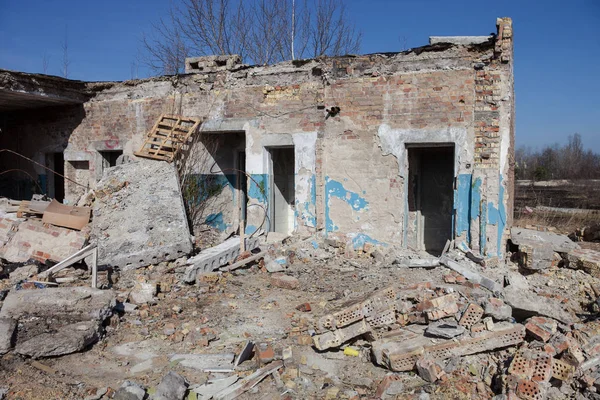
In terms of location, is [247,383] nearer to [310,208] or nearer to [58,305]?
[58,305]

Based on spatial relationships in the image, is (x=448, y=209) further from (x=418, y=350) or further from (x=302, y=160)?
(x=418, y=350)

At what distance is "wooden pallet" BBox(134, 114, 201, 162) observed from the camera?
937cm

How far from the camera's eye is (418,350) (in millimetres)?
4344

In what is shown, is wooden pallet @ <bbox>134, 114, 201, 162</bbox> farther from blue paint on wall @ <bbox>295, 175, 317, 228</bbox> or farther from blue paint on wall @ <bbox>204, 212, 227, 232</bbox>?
blue paint on wall @ <bbox>295, 175, 317, 228</bbox>

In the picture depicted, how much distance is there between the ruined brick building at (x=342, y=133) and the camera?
7512 millimetres

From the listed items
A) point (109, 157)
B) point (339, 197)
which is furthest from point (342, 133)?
point (109, 157)

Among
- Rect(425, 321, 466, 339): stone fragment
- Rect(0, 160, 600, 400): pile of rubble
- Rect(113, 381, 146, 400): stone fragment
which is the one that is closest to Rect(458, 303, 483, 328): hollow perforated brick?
Rect(0, 160, 600, 400): pile of rubble

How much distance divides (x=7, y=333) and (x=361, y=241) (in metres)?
5.71

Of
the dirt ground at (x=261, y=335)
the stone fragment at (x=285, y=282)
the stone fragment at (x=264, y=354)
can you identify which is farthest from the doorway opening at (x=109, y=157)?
the stone fragment at (x=264, y=354)

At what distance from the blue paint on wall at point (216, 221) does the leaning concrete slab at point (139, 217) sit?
1.92 m

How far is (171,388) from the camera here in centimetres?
389

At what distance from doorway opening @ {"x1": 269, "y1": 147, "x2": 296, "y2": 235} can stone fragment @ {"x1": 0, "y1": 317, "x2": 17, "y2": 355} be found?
18.2 feet

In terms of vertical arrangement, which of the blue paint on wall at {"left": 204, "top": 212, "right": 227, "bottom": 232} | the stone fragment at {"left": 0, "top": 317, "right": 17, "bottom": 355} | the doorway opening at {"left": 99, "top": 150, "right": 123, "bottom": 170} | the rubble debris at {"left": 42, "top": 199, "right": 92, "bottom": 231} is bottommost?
the stone fragment at {"left": 0, "top": 317, "right": 17, "bottom": 355}

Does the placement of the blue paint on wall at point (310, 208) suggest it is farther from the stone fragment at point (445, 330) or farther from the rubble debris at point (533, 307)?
the stone fragment at point (445, 330)
